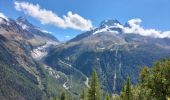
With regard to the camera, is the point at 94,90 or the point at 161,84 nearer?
the point at 161,84

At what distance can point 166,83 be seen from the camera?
5516cm

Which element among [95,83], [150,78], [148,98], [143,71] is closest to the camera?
[150,78]

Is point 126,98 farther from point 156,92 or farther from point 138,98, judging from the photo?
point 156,92

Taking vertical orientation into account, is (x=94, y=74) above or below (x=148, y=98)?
above

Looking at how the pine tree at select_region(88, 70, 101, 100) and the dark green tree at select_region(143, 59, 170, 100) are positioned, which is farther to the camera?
the pine tree at select_region(88, 70, 101, 100)

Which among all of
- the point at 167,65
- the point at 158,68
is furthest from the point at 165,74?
the point at 158,68

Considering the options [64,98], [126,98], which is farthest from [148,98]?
[64,98]

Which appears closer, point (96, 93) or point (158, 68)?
point (158, 68)

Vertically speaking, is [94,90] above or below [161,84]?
above

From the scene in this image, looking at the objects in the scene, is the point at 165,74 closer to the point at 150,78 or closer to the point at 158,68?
the point at 150,78

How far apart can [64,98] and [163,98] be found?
3910 centimetres

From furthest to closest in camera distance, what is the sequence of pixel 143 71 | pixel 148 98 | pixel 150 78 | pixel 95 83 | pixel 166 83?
pixel 143 71
pixel 95 83
pixel 148 98
pixel 150 78
pixel 166 83

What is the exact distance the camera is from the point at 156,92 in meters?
57.1

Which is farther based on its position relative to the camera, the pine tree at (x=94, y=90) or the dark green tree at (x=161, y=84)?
the pine tree at (x=94, y=90)
